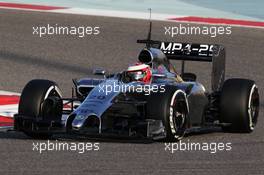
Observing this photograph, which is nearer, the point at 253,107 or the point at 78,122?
the point at 78,122

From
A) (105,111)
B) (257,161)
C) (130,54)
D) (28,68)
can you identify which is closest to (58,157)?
(105,111)

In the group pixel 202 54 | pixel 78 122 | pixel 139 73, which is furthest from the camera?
pixel 202 54

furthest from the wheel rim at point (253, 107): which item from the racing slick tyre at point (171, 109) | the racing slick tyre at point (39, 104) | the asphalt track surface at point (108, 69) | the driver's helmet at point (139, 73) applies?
the racing slick tyre at point (39, 104)

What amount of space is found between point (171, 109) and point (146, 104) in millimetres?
310

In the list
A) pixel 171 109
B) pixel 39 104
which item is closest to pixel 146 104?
pixel 171 109

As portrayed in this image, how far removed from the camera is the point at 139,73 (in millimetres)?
13281

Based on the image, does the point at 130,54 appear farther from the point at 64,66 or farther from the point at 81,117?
the point at 81,117

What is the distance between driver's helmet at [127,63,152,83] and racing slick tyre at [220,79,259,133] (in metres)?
0.99

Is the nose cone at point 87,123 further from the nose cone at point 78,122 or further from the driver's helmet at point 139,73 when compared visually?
the driver's helmet at point 139,73

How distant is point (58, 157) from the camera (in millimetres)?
11453

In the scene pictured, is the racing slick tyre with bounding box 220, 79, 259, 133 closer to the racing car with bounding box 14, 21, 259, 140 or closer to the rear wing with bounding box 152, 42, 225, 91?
the racing car with bounding box 14, 21, 259, 140

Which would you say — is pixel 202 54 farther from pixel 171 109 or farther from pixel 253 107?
pixel 171 109

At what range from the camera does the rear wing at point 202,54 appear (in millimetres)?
14375

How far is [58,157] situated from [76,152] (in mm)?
398
